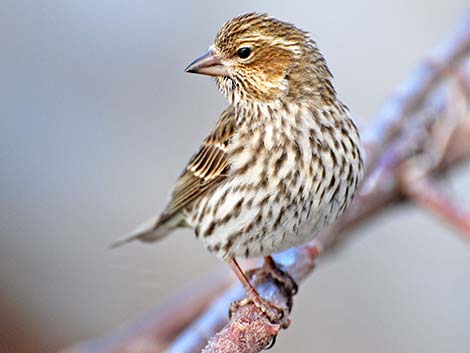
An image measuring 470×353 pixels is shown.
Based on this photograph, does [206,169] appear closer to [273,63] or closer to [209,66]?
[273,63]

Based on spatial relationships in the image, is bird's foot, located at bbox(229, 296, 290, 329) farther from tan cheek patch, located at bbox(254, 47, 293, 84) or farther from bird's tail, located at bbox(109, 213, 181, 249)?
bird's tail, located at bbox(109, 213, 181, 249)

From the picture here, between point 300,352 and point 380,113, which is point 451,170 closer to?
point 380,113

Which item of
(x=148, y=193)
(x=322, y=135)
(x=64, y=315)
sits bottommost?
(x=322, y=135)

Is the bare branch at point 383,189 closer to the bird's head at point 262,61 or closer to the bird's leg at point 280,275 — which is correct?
the bird's leg at point 280,275

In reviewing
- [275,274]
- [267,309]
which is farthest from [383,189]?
[267,309]

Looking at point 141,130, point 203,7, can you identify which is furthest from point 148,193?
point 203,7
